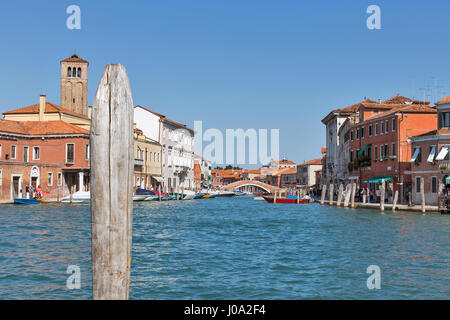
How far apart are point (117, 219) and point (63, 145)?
37980 millimetres

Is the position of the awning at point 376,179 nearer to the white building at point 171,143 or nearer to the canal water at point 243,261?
the canal water at point 243,261

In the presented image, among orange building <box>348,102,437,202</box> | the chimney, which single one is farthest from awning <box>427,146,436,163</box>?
the chimney

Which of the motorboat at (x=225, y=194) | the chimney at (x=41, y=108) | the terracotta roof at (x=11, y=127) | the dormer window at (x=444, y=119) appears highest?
the chimney at (x=41, y=108)

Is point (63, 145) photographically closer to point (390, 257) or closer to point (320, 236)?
point (320, 236)

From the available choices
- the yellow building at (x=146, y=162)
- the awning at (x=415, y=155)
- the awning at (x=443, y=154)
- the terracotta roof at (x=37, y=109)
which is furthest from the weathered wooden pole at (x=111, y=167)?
A: the yellow building at (x=146, y=162)

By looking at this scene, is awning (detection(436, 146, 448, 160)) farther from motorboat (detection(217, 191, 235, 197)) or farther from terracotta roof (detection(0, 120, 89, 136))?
motorboat (detection(217, 191, 235, 197))

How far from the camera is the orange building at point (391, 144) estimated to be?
113 feet

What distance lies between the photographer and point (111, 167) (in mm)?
3133

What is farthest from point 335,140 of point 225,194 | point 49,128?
point 225,194

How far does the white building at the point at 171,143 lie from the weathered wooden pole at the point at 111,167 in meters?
54.0

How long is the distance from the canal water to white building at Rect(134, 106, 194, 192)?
38200 millimetres

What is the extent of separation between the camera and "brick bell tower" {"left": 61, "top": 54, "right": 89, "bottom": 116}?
61062 millimetres
